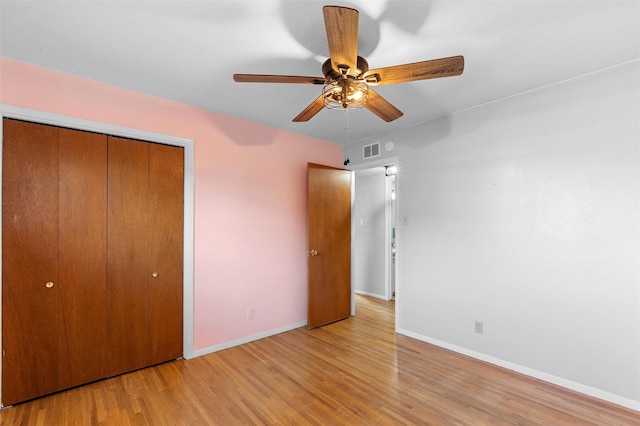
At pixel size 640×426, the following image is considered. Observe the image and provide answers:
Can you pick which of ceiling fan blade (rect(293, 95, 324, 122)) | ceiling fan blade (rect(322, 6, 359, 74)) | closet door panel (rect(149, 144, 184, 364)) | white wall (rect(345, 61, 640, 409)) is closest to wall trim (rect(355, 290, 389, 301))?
white wall (rect(345, 61, 640, 409))

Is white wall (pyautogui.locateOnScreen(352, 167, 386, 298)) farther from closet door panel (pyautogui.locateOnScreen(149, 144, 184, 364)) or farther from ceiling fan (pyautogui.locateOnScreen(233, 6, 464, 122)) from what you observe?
ceiling fan (pyautogui.locateOnScreen(233, 6, 464, 122))

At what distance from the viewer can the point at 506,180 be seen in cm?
277

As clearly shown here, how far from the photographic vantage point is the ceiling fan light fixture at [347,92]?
5.68 ft

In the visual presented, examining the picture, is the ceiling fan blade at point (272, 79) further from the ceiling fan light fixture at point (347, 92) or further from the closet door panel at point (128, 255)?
the closet door panel at point (128, 255)

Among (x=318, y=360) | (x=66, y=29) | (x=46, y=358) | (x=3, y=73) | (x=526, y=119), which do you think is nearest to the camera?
(x=66, y=29)

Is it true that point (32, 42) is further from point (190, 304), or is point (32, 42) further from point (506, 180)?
point (506, 180)

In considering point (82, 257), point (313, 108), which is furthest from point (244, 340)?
point (313, 108)

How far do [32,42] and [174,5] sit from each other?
115 cm

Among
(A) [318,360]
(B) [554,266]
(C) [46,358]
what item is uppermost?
(B) [554,266]

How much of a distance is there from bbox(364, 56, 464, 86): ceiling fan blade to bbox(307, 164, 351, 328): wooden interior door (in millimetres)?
2118

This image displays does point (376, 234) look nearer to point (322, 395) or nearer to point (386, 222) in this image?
point (386, 222)

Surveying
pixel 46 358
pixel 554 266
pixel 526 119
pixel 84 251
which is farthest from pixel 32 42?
pixel 554 266

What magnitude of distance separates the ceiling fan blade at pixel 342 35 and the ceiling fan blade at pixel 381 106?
30 centimetres

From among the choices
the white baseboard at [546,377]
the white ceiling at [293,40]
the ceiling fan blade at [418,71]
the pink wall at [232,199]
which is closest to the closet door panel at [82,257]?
the pink wall at [232,199]
